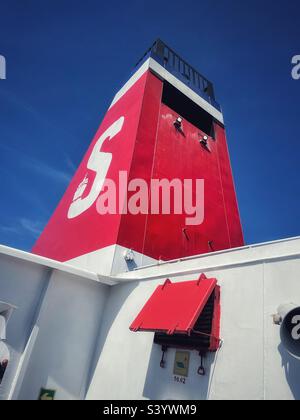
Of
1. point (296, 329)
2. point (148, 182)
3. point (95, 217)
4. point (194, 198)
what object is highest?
point (194, 198)

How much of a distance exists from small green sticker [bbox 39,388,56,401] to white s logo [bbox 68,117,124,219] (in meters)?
5.78

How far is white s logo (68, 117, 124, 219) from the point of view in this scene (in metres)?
10.6

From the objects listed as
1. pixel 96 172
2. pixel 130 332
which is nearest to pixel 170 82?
pixel 96 172

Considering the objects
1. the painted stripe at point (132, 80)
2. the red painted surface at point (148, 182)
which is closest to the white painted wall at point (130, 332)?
the red painted surface at point (148, 182)

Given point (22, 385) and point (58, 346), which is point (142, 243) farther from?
point (22, 385)

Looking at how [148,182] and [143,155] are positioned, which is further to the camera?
[143,155]

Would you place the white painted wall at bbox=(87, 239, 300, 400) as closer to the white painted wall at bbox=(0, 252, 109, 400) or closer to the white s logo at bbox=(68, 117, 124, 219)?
the white painted wall at bbox=(0, 252, 109, 400)

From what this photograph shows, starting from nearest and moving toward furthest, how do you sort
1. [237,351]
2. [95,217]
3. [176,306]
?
[237,351] → [176,306] → [95,217]

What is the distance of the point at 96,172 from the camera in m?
11.6

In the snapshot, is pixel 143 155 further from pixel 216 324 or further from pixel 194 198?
pixel 216 324

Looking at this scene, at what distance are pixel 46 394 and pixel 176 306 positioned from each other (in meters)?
3.57

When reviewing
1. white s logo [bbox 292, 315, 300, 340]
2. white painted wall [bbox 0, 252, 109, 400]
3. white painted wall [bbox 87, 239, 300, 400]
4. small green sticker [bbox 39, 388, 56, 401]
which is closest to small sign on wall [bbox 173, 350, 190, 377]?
white painted wall [bbox 87, 239, 300, 400]

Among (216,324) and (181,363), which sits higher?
(216,324)
